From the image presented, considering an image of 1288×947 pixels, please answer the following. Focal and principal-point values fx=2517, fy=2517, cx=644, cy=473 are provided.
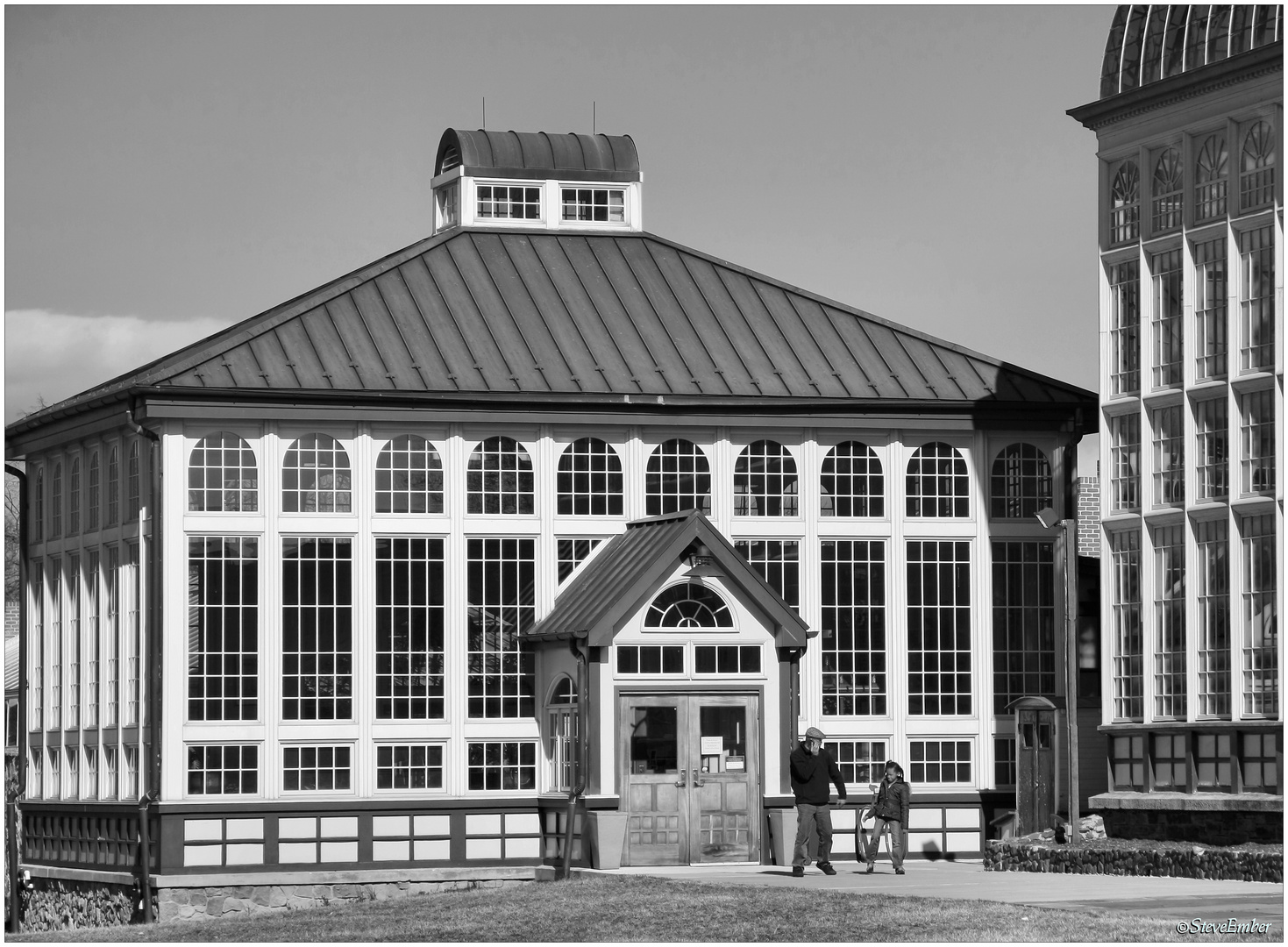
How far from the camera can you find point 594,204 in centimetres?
3903

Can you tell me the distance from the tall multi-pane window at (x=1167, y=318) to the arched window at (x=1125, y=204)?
0.70 metres

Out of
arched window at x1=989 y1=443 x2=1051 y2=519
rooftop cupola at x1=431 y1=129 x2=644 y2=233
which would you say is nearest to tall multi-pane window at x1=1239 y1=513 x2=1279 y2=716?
arched window at x1=989 y1=443 x2=1051 y2=519

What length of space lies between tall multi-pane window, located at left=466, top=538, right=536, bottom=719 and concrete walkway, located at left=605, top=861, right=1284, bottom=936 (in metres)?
3.42

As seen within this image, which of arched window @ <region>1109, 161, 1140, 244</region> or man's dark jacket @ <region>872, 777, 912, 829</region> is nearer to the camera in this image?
man's dark jacket @ <region>872, 777, 912, 829</region>

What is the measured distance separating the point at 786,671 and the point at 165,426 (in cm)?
883

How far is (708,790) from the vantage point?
108 feet

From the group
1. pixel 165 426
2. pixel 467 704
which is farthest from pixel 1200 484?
pixel 165 426

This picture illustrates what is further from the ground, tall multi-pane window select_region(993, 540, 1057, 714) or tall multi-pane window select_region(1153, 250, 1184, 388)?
tall multi-pane window select_region(1153, 250, 1184, 388)

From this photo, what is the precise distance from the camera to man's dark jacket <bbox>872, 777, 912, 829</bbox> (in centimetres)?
3077

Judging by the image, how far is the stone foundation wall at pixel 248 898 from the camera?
107ft

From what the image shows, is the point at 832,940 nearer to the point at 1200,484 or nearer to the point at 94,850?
the point at 1200,484

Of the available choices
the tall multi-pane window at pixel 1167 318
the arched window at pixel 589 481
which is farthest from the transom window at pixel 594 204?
Result: the tall multi-pane window at pixel 1167 318

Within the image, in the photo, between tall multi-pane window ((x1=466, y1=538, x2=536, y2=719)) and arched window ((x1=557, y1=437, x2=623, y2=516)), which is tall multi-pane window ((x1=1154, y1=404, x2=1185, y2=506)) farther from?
tall multi-pane window ((x1=466, y1=538, x2=536, y2=719))

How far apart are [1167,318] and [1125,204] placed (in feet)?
5.68
